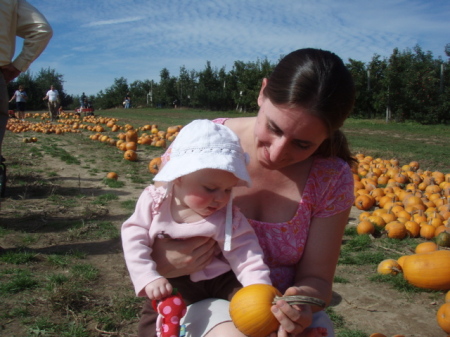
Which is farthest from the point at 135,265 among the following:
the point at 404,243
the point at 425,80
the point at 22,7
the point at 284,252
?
the point at 425,80

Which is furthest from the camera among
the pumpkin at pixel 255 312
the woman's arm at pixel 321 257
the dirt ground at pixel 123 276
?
the dirt ground at pixel 123 276

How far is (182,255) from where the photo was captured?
1.94 meters

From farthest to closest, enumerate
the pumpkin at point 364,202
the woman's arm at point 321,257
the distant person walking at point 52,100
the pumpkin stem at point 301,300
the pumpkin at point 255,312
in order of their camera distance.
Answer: the distant person walking at point 52,100, the pumpkin at point 364,202, the woman's arm at point 321,257, the pumpkin at point 255,312, the pumpkin stem at point 301,300

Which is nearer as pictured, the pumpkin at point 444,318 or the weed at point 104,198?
the pumpkin at point 444,318

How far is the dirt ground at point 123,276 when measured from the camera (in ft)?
Answer: 10.1

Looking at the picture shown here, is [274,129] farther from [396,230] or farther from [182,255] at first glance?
[396,230]

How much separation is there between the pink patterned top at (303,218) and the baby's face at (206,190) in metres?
0.29

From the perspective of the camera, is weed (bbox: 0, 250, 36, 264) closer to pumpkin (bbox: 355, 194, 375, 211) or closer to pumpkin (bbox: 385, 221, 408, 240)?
pumpkin (bbox: 385, 221, 408, 240)

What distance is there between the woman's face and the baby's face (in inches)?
11.0

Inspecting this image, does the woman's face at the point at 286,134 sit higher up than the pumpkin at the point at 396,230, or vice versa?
the woman's face at the point at 286,134

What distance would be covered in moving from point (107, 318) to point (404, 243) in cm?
342

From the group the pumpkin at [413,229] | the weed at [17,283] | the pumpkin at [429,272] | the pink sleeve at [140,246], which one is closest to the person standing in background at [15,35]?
the weed at [17,283]

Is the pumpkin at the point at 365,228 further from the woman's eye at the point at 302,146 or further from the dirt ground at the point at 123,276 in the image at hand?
the woman's eye at the point at 302,146

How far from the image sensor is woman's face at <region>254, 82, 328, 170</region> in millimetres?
1947
